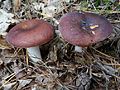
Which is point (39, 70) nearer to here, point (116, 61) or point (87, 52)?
point (87, 52)

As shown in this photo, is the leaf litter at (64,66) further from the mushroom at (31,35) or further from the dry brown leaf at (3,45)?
the mushroom at (31,35)

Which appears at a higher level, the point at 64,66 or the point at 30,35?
the point at 30,35

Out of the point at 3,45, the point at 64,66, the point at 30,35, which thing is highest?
the point at 30,35

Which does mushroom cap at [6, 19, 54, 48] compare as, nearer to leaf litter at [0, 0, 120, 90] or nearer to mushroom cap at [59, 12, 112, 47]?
mushroom cap at [59, 12, 112, 47]

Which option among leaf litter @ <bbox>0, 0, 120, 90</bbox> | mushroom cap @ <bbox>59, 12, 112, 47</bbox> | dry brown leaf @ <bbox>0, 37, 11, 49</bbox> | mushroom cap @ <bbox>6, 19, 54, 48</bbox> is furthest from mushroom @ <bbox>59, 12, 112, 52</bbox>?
dry brown leaf @ <bbox>0, 37, 11, 49</bbox>

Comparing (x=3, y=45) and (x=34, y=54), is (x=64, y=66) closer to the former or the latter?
(x=34, y=54)

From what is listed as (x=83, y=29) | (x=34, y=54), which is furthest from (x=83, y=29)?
(x=34, y=54)

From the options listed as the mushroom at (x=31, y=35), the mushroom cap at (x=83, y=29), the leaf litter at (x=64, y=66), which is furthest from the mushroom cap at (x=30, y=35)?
the leaf litter at (x=64, y=66)
